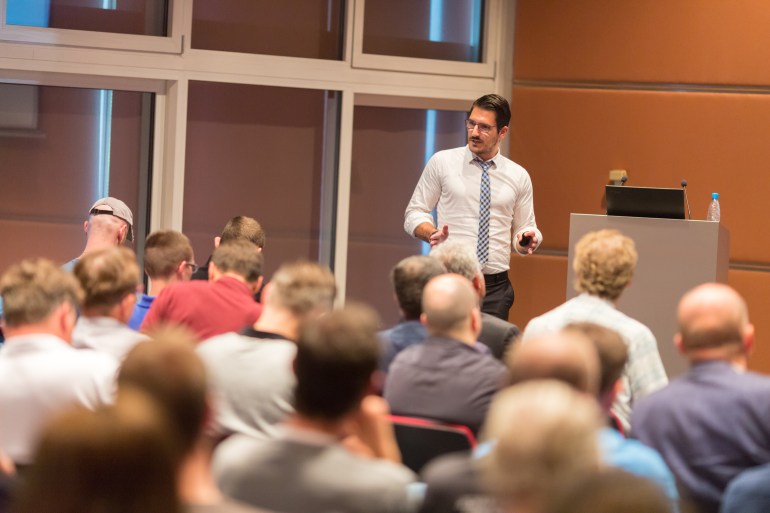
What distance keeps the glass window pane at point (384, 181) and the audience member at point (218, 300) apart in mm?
3040

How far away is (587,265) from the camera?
11.5ft

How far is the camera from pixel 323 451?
1.92 m

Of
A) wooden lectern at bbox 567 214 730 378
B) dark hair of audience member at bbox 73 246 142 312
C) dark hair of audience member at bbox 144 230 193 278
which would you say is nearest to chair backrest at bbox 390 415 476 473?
dark hair of audience member at bbox 73 246 142 312

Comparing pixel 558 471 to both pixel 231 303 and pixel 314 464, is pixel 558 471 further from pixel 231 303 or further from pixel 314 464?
pixel 231 303

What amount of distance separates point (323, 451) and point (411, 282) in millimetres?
1614

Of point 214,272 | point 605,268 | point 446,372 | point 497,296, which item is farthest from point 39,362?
point 497,296

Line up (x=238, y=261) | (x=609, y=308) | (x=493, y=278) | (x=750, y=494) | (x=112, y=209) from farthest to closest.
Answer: (x=493, y=278) < (x=112, y=209) < (x=238, y=261) < (x=609, y=308) < (x=750, y=494)

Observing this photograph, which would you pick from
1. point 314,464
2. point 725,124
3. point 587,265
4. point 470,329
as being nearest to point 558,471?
point 314,464

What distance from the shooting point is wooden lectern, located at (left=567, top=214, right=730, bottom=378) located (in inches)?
191

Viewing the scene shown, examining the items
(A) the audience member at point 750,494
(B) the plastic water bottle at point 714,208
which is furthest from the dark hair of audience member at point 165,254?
(B) the plastic water bottle at point 714,208

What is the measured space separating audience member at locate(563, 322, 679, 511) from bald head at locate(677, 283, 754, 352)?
21cm

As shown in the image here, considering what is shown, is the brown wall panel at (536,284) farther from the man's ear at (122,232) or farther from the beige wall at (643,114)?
the man's ear at (122,232)

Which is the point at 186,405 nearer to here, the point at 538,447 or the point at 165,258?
the point at 538,447

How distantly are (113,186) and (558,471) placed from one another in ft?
17.7
